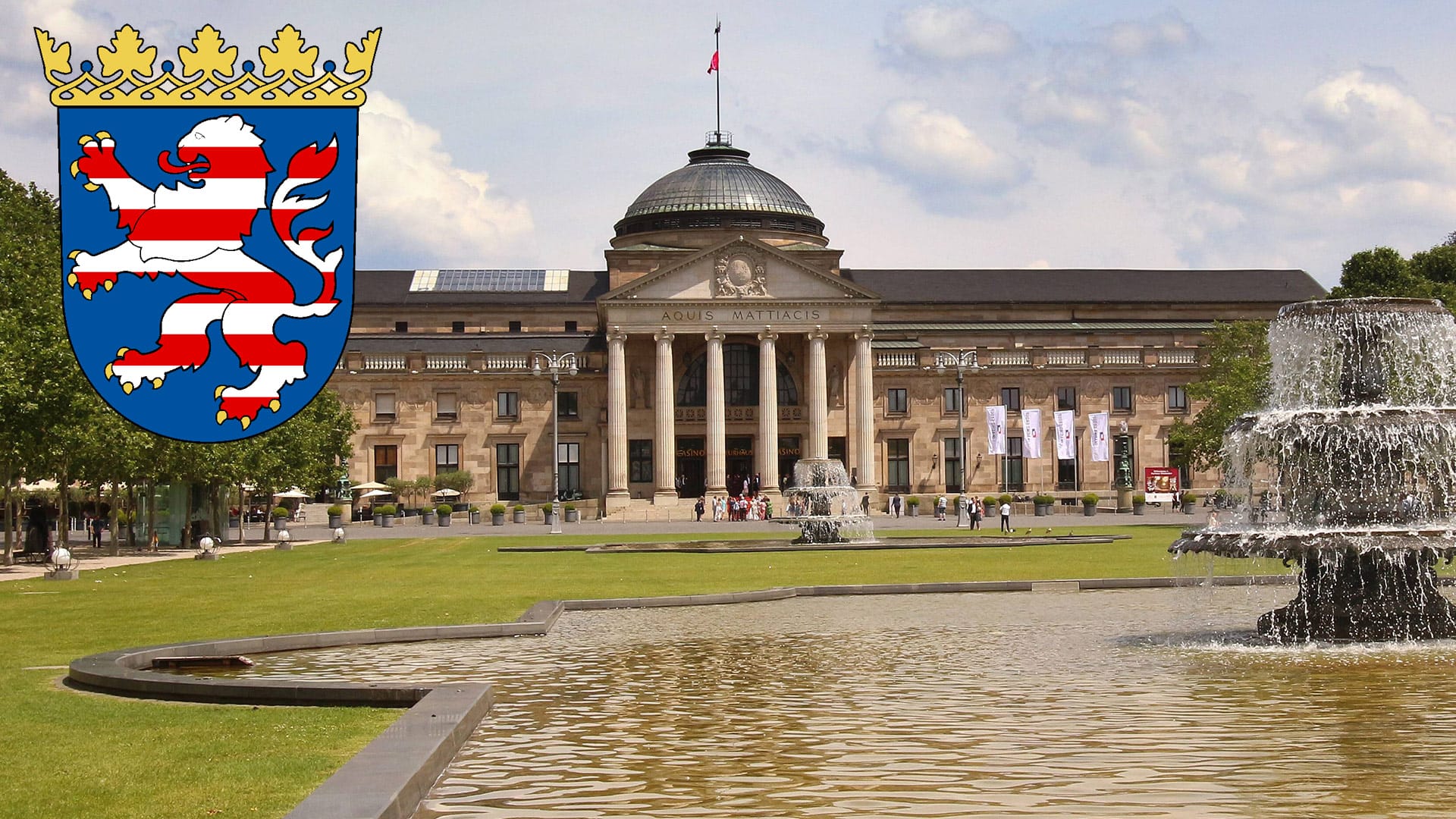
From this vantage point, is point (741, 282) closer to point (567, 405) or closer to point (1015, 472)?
point (567, 405)

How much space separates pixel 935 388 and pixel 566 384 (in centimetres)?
2510

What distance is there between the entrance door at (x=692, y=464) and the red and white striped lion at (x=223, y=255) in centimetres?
8986

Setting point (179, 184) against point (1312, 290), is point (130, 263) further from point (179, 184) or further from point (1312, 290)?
point (1312, 290)

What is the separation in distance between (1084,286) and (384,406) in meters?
53.4

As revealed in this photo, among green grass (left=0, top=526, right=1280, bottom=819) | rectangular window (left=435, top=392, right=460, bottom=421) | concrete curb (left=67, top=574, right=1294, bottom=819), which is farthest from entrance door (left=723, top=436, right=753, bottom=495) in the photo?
concrete curb (left=67, top=574, right=1294, bottom=819)

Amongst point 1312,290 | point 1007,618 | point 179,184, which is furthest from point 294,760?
point 1312,290

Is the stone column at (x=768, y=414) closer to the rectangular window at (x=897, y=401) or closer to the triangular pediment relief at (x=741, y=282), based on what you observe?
the triangular pediment relief at (x=741, y=282)

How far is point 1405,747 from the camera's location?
1287 centimetres

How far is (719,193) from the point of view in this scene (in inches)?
4532

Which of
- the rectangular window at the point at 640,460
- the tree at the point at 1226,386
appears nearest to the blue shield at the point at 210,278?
the tree at the point at 1226,386

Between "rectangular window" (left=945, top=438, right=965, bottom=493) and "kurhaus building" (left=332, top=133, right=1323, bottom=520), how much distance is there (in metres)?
0.13

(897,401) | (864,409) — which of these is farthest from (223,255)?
(897,401)

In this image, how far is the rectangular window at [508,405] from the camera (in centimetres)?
10825

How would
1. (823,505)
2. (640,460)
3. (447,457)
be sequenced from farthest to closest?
(640,460) → (447,457) → (823,505)
